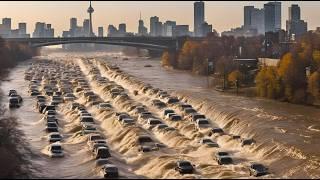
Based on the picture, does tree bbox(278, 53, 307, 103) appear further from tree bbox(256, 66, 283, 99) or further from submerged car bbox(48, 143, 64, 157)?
submerged car bbox(48, 143, 64, 157)

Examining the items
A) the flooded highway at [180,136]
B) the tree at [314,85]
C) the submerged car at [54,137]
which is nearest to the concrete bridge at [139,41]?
the flooded highway at [180,136]

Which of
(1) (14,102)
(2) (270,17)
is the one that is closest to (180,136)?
(1) (14,102)

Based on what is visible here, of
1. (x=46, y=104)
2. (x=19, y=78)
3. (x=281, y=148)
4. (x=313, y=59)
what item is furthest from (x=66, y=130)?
(x=19, y=78)

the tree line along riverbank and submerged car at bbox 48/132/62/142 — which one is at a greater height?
the tree line along riverbank

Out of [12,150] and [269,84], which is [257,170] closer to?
[12,150]

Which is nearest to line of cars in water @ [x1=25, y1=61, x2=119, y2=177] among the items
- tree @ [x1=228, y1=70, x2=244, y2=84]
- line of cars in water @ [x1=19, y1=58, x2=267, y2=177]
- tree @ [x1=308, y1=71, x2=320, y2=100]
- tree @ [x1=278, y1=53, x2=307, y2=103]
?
line of cars in water @ [x1=19, y1=58, x2=267, y2=177]

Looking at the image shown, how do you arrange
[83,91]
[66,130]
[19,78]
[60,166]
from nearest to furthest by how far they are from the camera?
1. [60,166]
2. [66,130]
3. [83,91]
4. [19,78]

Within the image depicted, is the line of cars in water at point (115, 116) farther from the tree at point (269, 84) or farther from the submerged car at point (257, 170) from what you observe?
the tree at point (269, 84)

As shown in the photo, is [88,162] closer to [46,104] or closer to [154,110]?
[154,110]
